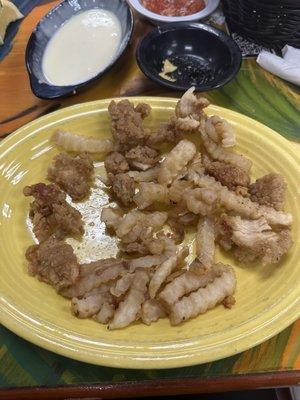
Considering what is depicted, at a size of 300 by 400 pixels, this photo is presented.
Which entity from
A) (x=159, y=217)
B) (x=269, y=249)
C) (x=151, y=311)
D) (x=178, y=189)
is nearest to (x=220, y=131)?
(x=178, y=189)

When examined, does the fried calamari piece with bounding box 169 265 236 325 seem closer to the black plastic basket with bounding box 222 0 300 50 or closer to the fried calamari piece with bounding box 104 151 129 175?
the fried calamari piece with bounding box 104 151 129 175

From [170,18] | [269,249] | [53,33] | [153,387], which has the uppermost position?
[53,33]

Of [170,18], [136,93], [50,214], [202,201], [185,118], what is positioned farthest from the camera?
[170,18]

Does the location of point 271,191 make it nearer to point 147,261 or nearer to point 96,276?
point 147,261

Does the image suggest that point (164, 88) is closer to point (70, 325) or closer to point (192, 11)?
point (192, 11)

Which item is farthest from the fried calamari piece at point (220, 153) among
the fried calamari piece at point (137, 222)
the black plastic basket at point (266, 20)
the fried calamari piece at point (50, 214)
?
the black plastic basket at point (266, 20)

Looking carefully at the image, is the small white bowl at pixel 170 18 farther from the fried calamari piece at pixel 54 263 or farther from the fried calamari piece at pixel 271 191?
the fried calamari piece at pixel 54 263

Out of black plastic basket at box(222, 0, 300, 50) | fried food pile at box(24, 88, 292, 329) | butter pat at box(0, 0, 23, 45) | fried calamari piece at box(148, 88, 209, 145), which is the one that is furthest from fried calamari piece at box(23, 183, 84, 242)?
black plastic basket at box(222, 0, 300, 50)
